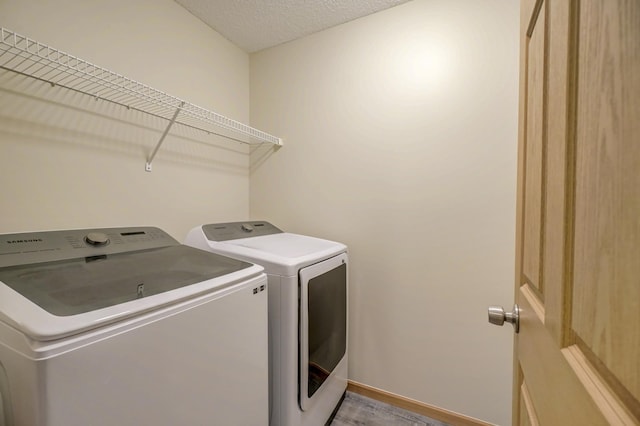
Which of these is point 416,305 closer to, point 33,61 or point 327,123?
point 327,123

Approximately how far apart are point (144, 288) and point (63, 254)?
43 cm

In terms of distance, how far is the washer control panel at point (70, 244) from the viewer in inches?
34.1

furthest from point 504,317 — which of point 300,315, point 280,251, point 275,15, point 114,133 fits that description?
point 275,15

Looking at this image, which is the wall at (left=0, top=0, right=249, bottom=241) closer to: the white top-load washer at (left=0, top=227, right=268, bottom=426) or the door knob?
the white top-load washer at (left=0, top=227, right=268, bottom=426)

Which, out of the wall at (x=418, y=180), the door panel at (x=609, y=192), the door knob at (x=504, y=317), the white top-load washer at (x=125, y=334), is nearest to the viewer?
the door panel at (x=609, y=192)

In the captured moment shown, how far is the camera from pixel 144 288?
2.55 feet

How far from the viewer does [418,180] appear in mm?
1693

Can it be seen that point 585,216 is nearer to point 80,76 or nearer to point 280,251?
point 280,251

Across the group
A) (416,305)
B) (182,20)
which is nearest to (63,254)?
(182,20)

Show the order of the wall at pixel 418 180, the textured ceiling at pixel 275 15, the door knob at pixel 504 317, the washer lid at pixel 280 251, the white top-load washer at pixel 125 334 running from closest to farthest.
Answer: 1. the white top-load washer at pixel 125 334
2. the door knob at pixel 504 317
3. the washer lid at pixel 280 251
4. the wall at pixel 418 180
5. the textured ceiling at pixel 275 15

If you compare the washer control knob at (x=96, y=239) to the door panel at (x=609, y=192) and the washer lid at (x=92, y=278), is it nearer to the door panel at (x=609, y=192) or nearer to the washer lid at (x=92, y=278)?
the washer lid at (x=92, y=278)

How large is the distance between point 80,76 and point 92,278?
97 cm

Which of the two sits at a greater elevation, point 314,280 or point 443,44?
point 443,44

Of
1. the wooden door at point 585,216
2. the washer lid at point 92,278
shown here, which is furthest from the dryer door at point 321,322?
the wooden door at point 585,216
